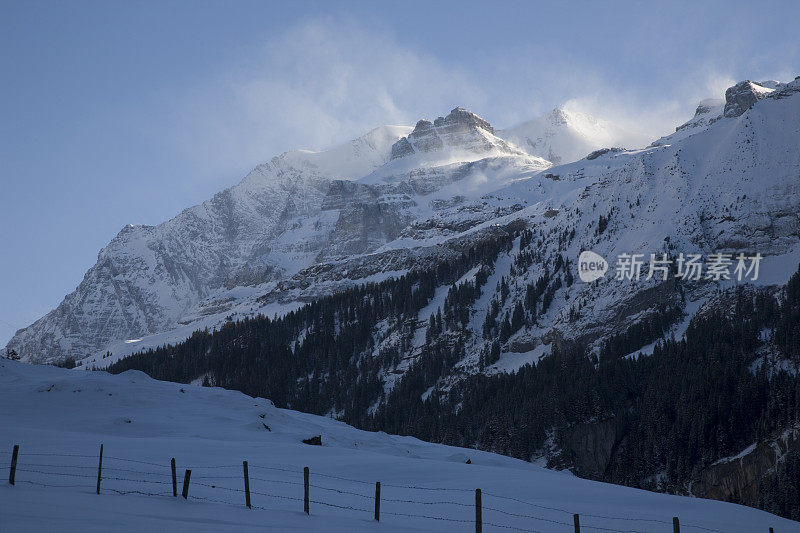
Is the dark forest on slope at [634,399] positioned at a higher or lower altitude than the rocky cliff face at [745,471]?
higher

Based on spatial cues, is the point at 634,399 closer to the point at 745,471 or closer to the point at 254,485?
the point at 745,471

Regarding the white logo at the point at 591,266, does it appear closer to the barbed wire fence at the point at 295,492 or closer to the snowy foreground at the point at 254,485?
the snowy foreground at the point at 254,485

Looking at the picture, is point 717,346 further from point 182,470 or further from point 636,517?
point 182,470

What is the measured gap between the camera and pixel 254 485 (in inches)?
1273

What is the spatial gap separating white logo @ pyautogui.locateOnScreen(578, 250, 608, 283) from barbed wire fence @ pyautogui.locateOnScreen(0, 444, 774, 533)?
122 meters

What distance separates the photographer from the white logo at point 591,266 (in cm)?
15200

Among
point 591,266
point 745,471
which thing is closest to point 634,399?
point 745,471

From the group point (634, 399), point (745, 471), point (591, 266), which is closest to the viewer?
point (745, 471)

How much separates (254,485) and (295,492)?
2066mm

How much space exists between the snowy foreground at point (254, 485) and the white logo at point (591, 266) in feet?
313

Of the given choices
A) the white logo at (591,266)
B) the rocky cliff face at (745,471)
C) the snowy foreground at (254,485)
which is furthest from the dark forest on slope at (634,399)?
the snowy foreground at (254,485)

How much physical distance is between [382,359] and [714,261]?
82967 millimetres

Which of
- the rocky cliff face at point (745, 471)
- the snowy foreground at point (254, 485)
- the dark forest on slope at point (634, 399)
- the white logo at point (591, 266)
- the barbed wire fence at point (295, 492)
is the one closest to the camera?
the snowy foreground at point (254, 485)

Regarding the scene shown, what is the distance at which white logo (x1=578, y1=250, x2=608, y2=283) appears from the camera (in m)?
152
